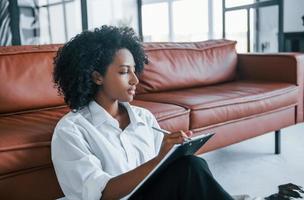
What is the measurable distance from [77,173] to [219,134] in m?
1.18

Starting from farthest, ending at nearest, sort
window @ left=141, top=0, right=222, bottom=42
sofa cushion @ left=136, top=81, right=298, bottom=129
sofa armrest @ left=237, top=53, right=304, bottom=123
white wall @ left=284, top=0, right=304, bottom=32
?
1. window @ left=141, top=0, right=222, bottom=42
2. white wall @ left=284, top=0, right=304, bottom=32
3. sofa armrest @ left=237, top=53, right=304, bottom=123
4. sofa cushion @ left=136, top=81, right=298, bottom=129

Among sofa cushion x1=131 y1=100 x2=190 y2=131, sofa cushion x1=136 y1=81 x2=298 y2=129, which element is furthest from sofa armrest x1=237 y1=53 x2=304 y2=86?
sofa cushion x1=131 y1=100 x2=190 y2=131

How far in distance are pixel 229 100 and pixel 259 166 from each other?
1.59 feet

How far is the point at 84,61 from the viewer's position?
1.08m

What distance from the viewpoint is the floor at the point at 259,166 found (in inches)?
73.7

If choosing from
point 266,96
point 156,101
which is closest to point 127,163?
A: point 156,101

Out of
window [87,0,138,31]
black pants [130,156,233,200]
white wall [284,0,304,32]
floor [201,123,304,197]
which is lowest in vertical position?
floor [201,123,304,197]

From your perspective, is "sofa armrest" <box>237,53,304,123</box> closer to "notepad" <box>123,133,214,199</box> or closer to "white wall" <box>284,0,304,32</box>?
"notepad" <box>123,133,214,199</box>

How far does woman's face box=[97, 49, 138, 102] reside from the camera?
3.59 ft

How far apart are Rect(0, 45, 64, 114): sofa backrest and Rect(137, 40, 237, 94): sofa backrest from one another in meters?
0.59

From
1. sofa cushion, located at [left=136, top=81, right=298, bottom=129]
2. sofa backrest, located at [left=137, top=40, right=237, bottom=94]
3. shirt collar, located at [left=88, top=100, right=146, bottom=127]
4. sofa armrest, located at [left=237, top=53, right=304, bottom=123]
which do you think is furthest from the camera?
sofa armrest, located at [left=237, top=53, right=304, bottom=123]

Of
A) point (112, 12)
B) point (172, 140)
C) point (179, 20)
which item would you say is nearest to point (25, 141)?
point (172, 140)

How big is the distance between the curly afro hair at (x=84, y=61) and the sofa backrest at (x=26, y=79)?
0.61 m

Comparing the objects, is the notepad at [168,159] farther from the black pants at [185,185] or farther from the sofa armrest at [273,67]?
the sofa armrest at [273,67]
